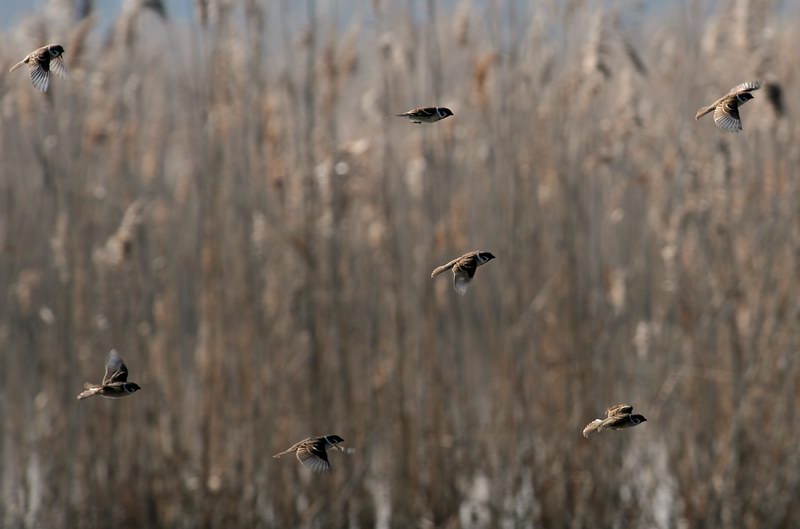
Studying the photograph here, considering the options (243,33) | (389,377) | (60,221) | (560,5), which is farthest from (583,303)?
(60,221)

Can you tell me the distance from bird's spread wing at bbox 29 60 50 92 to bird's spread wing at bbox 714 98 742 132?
945 millimetres

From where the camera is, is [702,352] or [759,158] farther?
[759,158]

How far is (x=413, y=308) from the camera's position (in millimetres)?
3709

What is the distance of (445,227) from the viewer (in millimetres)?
3654

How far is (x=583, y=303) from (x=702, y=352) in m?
0.38

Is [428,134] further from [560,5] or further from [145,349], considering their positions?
[145,349]

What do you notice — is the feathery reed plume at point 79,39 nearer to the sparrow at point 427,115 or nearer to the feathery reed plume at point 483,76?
the feathery reed plume at point 483,76

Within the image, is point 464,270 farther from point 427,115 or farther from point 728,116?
point 728,116

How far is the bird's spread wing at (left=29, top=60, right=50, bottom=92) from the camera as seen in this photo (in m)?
1.65

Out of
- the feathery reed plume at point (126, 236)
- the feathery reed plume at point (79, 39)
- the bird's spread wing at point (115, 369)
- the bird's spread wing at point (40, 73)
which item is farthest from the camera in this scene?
the feathery reed plume at point (79, 39)

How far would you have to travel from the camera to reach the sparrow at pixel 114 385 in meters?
→ 1.71

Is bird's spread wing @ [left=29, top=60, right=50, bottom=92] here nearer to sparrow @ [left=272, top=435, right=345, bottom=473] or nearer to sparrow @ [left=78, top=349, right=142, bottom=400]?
sparrow @ [left=78, top=349, right=142, bottom=400]

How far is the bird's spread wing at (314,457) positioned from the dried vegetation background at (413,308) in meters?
1.82

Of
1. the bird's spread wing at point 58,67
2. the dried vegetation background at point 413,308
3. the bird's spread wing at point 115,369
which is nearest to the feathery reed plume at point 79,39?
the dried vegetation background at point 413,308
